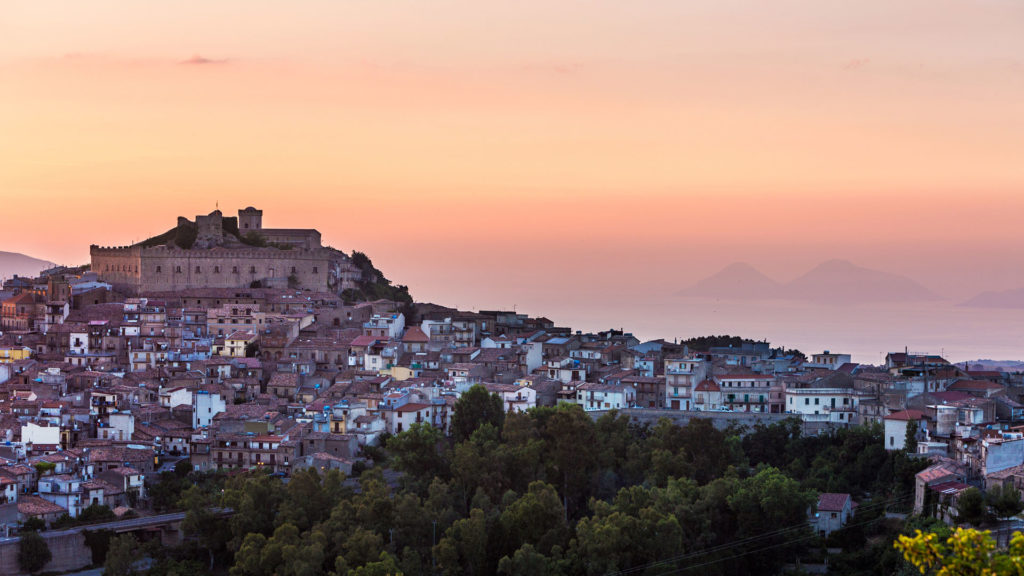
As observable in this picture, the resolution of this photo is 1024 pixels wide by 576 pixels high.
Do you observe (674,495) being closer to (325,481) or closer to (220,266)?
(325,481)

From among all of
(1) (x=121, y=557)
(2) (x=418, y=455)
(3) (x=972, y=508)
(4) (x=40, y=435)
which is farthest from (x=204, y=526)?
(3) (x=972, y=508)

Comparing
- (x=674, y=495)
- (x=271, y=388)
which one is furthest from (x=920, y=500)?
(x=271, y=388)

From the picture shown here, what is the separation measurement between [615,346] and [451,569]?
15.0 m

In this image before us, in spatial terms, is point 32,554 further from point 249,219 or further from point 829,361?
point 249,219

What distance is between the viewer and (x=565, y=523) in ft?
65.2

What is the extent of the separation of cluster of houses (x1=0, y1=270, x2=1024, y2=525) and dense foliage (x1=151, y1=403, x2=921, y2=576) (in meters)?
1.38

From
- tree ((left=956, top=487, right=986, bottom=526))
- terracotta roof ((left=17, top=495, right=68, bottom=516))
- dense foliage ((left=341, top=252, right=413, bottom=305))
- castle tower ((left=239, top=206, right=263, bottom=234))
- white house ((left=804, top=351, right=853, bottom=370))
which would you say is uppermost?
castle tower ((left=239, top=206, right=263, bottom=234))

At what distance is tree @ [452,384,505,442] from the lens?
1001 inches

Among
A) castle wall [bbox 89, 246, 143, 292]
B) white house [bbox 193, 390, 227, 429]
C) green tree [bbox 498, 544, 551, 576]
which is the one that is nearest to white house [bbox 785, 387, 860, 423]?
green tree [bbox 498, 544, 551, 576]

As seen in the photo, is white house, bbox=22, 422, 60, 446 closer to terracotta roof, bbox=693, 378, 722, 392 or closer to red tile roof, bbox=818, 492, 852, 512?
terracotta roof, bbox=693, 378, 722, 392

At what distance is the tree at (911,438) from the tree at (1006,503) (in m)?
4.93

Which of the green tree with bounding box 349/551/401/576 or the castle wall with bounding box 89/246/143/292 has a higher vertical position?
the castle wall with bounding box 89/246/143/292

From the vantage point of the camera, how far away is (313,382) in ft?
98.1

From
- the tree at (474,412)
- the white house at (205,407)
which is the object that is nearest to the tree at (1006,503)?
the tree at (474,412)
